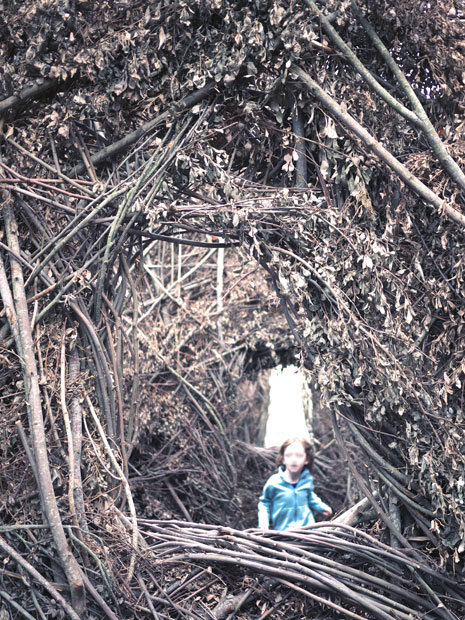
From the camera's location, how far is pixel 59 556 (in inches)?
97.0

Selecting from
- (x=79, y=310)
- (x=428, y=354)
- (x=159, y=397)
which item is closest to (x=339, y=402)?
(x=428, y=354)

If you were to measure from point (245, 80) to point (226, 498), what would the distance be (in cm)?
384

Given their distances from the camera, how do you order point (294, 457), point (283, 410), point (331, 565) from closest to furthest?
point (331, 565)
point (294, 457)
point (283, 410)

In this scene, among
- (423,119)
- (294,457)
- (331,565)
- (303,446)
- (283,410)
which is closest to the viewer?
(423,119)

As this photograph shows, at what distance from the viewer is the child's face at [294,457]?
4.66m

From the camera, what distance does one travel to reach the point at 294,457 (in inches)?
184

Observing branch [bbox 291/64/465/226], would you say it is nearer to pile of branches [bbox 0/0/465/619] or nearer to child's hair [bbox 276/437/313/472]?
pile of branches [bbox 0/0/465/619]

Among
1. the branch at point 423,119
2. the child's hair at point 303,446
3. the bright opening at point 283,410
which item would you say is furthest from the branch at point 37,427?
the bright opening at point 283,410

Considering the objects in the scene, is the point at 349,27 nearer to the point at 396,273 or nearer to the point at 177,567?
the point at 396,273

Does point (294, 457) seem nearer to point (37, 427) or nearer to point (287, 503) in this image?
point (287, 503)

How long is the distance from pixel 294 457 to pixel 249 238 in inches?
94.0

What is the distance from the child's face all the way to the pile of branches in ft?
6.26

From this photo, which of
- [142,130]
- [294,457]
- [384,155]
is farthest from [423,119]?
[294,457]

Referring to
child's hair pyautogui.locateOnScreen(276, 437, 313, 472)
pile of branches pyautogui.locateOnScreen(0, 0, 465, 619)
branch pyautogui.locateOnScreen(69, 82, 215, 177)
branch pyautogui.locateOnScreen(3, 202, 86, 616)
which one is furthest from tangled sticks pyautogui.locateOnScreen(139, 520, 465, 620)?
child's hair pyautogui.locateOnScreen(276, 437, 313, 472)
